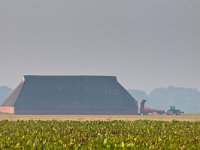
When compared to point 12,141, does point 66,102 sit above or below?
above

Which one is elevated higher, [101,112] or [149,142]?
[101,112]

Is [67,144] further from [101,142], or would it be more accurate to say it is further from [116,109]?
[116,109]

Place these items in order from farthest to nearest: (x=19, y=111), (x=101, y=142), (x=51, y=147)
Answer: (x=19, y=111) < (x=101, y=142) < (x=51, y=147)

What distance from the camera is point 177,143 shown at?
1837 inches

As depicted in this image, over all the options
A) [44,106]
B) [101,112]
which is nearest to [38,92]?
[44,106]

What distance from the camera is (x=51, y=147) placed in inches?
1645

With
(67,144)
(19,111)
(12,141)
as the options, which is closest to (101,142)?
(67,144)

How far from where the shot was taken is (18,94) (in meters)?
200

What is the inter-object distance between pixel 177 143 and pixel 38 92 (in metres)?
155

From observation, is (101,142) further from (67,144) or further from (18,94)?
(18,94)

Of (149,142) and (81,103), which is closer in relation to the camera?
(149,142)

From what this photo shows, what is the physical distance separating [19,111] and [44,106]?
6.85 meters

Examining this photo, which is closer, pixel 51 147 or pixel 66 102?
pixel 51 147

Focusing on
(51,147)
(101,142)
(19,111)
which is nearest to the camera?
(51,147)
